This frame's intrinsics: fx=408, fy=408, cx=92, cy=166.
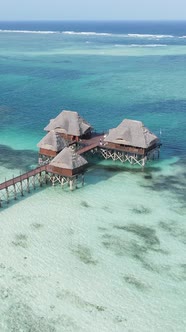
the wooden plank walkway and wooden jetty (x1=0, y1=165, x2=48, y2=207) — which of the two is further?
wooden jetty (x1=0, y1=165, x2=48, y2=207)

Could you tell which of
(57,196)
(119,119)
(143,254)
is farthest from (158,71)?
(143,254)

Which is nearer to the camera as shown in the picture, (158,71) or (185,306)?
(185,306)

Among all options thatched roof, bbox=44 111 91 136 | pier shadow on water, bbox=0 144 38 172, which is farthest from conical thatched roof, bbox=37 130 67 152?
thatched roof, bbox=44 111 91 136

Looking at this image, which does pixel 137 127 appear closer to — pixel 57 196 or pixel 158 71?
pixel 57 196

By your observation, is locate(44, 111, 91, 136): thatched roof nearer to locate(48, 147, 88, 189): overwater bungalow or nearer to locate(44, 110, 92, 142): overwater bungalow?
locate(44, 110, 92, 142): overwater bungalow

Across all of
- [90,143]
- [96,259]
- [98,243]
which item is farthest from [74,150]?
[96,259]

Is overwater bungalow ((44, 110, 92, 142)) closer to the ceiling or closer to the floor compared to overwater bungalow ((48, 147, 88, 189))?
closer to the ceiling

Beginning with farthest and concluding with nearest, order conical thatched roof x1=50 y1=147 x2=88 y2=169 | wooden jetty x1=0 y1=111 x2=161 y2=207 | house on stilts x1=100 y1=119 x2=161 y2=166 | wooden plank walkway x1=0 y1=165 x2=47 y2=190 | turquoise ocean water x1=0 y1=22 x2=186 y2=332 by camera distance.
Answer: house on stilts x1=100 y1=119 x2=161 y2=166 < wooden jetty x1=0 y1=111 x2=161 y2=207 < conical thatched roof x1=50 y1=147 x2=88 y2=169 < wooden plank walkway x1=0 y1=165 x2=47 y2=190 < turquoise ocean water x1=0 y1=22 x2=186 y2=332

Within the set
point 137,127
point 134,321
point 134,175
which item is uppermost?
point 137,127
